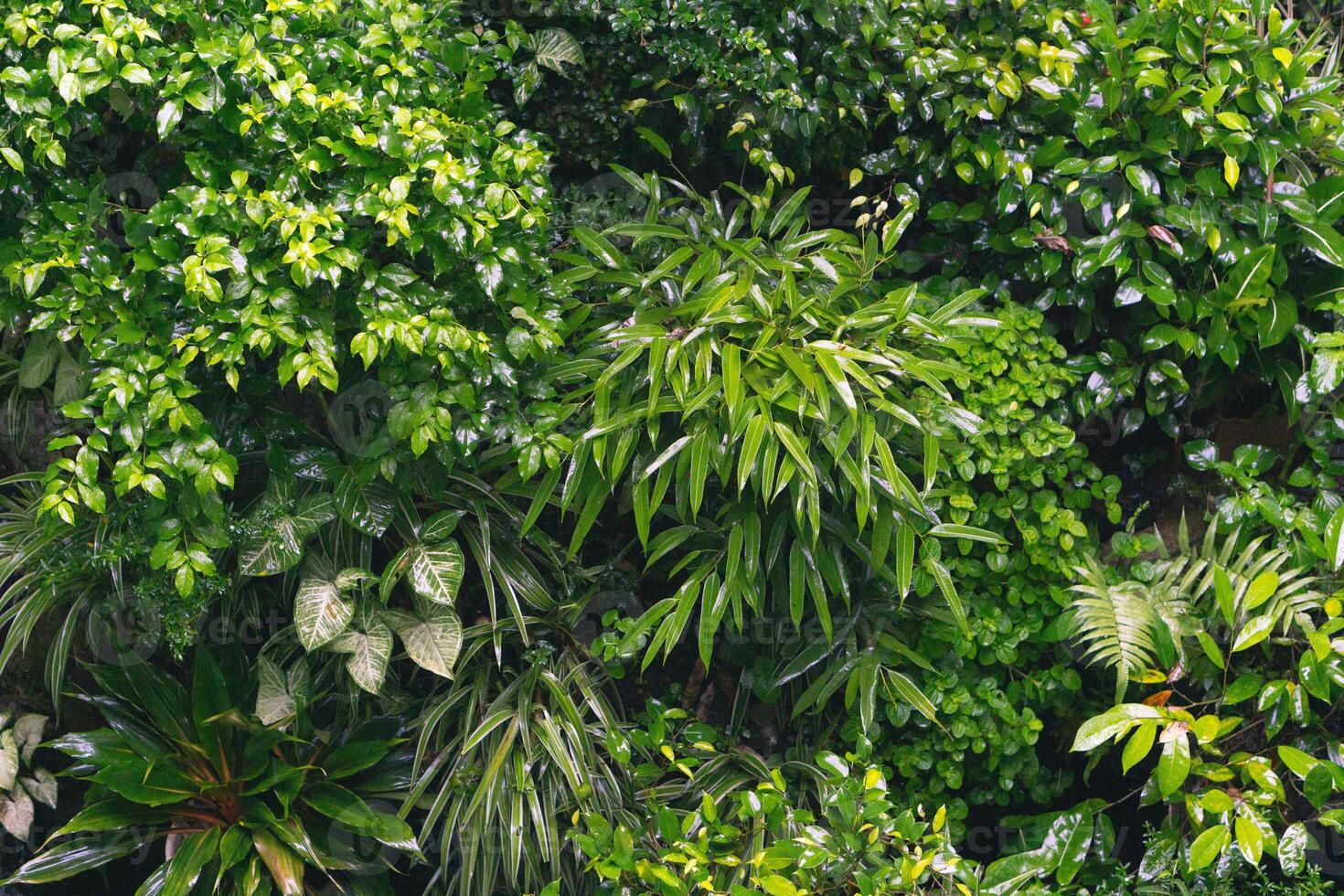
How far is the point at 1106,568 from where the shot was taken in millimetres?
2650

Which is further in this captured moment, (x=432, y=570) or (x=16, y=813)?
(x=16, y=813)

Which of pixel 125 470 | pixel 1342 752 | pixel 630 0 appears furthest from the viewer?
pixel 630 0

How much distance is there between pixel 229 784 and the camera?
7.86 feet

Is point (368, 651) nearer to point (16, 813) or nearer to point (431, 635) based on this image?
point (431, 635)

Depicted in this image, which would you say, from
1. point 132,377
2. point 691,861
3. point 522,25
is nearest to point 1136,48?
point 522,25

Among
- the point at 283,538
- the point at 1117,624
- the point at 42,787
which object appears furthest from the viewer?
the point at 42,787

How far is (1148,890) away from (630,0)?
2437 millimetres

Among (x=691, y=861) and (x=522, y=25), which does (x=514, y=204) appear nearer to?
(x=522, y=25)

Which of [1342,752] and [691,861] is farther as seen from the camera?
[1342,752]

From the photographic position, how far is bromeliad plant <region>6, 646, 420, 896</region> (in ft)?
7.54

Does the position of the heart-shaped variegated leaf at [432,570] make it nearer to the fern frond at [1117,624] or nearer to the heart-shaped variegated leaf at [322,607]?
the heart-shaped variegated leaf at [322,607]

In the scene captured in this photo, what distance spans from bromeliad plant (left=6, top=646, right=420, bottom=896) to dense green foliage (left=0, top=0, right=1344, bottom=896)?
0.01m

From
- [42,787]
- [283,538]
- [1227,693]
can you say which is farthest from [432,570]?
[1227,693]

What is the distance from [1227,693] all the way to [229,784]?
88.6 inches
